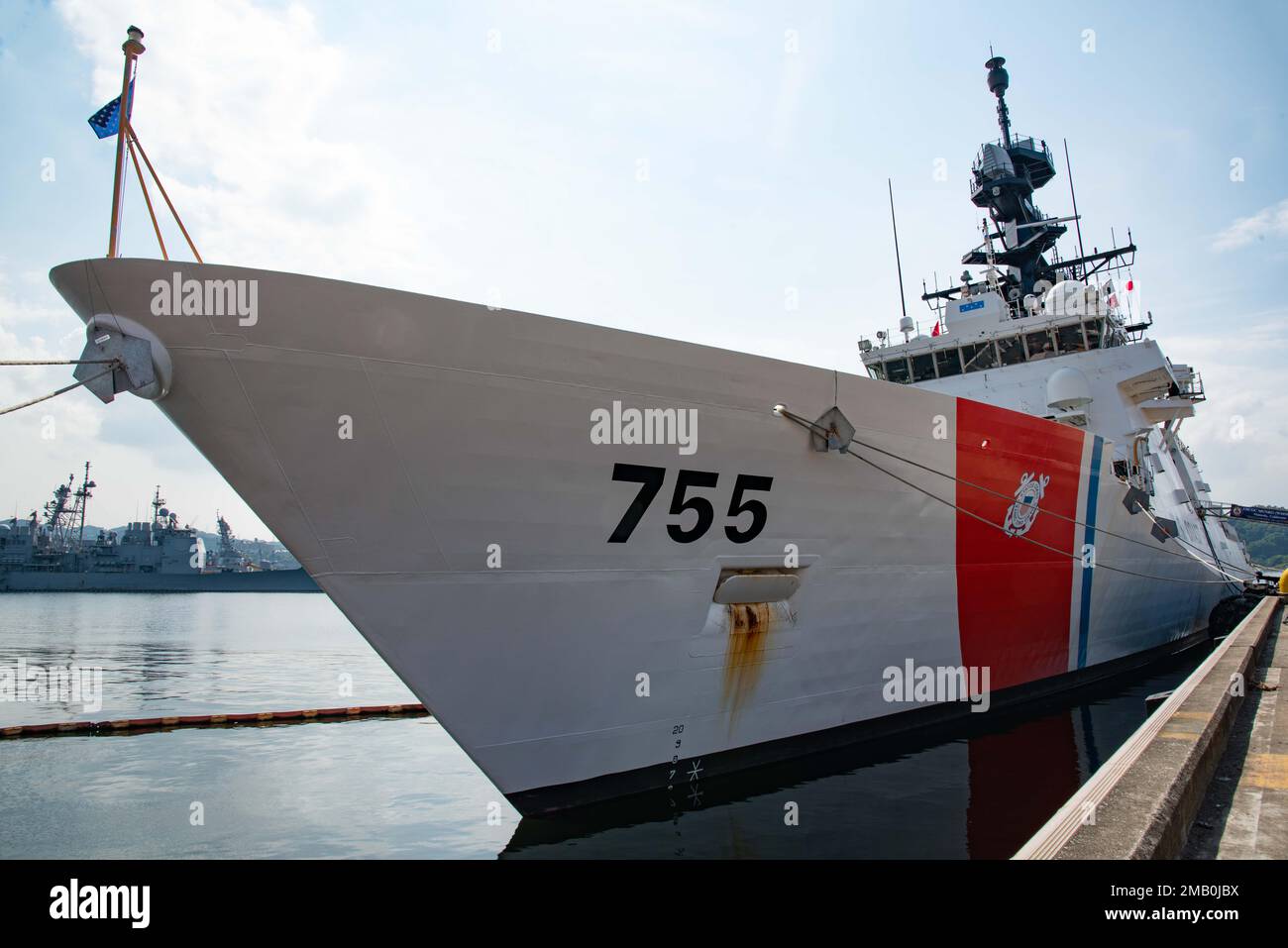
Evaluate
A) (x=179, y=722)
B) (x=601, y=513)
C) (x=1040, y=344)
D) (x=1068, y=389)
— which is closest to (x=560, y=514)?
(x=601, y=513)

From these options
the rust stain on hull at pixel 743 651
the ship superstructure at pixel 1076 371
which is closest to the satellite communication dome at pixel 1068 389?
the ship superstructure at pixel 1076 371

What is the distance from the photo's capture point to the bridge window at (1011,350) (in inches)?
Answer: 467

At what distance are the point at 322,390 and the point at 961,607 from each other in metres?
5.62

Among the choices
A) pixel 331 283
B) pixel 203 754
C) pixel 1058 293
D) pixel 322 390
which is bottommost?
pixel 203 754

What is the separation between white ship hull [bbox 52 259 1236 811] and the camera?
378 cm

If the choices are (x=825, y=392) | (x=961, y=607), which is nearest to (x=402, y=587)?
(x=825, y=392)

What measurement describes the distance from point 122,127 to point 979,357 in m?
11.8

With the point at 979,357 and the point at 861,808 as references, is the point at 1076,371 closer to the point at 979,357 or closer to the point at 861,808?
the point at 979,357

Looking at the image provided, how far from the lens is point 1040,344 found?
12.0m

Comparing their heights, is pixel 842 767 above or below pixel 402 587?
below

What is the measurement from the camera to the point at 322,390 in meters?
3.82

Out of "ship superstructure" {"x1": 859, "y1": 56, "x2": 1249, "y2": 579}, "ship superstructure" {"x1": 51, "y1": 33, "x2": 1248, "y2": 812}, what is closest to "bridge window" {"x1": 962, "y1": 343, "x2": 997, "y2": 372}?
"ship superstructure" {"x1": 859, "y1": 56, "x2": 1249, "y2": 579}
